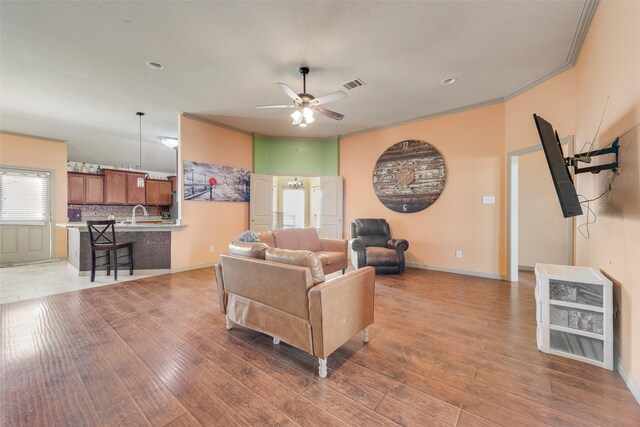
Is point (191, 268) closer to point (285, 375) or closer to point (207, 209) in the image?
point (207, 209)

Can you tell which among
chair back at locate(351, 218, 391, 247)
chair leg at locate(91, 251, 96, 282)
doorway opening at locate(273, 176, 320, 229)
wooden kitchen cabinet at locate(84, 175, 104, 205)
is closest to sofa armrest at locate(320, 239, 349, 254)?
chair back at locate(351, 218, 391, 247)

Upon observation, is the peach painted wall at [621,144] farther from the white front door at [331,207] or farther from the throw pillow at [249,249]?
the white front door at [331,207]

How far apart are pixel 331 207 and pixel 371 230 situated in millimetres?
1306

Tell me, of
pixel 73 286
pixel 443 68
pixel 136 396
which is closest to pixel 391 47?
pixel 443 68

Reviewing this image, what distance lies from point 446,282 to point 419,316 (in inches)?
63.0

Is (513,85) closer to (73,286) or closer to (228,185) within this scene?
(228,185)

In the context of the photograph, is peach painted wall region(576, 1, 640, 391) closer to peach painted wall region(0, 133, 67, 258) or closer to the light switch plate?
the light switch plate

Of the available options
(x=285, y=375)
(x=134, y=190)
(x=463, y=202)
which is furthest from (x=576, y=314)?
(x=134, y=190)

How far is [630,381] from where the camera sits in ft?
5.30

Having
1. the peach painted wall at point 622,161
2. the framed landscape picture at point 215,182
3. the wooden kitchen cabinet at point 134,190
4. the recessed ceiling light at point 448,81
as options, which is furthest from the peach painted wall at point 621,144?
the wooden kitchen cabinet at point 134,190

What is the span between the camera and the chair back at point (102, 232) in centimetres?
414

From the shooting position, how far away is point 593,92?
2393 mm

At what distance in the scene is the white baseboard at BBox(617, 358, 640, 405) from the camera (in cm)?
153

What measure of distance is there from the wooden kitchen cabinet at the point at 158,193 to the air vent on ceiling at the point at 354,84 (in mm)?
7220
